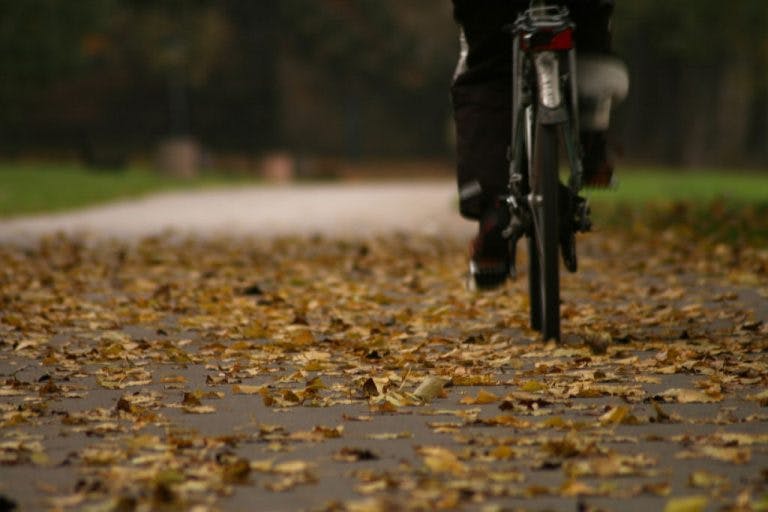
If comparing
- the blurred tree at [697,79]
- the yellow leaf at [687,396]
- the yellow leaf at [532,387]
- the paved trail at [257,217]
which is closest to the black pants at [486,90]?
the yellow leaf at [532,387]

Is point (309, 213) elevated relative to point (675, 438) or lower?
lower

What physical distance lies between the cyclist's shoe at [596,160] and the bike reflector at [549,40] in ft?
2.61

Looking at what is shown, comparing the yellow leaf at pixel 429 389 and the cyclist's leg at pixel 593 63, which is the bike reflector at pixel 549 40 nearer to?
the cyclist's leg at pixel 593 63

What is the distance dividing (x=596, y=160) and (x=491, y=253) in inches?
27.3

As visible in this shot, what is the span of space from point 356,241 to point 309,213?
253 inches

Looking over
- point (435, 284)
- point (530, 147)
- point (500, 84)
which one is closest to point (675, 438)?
point (530, 147)

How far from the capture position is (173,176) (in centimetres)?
4109

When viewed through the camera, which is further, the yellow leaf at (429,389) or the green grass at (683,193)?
the green grass at (683,193)

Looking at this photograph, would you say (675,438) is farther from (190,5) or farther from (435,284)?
(190,5)

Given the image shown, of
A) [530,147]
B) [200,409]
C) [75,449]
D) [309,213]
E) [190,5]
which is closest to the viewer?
[75,449]

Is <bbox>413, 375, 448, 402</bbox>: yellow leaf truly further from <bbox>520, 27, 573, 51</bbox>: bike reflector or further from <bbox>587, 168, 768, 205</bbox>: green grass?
<bbox>587, 168, 768, 205</bbox>: green grass

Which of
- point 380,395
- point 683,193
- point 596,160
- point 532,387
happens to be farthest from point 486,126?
point 683,193

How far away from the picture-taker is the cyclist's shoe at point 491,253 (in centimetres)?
766

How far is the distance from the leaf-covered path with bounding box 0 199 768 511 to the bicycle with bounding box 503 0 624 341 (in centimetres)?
44
